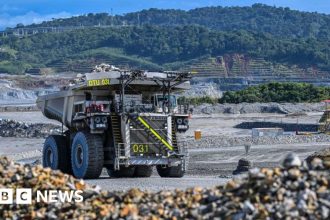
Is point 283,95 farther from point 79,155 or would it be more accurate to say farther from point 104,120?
point 104,120

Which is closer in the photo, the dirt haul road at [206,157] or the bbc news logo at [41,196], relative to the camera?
the bbc news logo at [41,196]

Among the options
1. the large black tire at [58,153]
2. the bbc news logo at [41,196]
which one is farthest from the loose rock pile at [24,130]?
the bbc news logo at [41,196]

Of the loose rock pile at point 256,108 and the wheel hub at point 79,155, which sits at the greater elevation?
Result: the wheel hub at point 79,155

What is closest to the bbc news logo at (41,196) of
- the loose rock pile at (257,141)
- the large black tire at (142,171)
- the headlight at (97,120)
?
the headlight at (97,120)

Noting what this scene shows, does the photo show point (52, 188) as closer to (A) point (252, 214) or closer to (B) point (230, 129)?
(A) point (252, 214)

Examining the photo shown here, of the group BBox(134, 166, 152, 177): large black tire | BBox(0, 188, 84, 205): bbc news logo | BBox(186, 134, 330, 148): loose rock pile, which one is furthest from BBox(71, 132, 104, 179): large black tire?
BBox(186, 134, 330, 148): loose rock pile

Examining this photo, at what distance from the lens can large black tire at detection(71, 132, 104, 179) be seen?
19.5 meters

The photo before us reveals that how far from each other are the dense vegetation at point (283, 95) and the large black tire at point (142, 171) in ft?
211

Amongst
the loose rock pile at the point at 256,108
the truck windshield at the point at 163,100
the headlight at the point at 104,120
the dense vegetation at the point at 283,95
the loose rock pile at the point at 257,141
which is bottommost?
the loose rock pile at the point at 257,141

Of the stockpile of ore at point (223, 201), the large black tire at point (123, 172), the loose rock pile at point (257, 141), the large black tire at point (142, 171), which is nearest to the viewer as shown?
the stockpile of ore at point (223, 201)

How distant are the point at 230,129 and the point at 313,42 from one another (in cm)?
13682

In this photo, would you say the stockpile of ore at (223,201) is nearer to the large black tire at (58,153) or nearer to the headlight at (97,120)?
the headlight at (97,120)

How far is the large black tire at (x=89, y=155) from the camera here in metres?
19.5

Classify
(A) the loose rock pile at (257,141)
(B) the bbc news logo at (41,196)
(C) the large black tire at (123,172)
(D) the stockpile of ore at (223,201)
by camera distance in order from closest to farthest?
(D) the stockpile of ore at (223,201), (B) the bbc news logo at (41,196), (C) the large black tire at (123,172), (A) the loose rock pile at (257,141)
